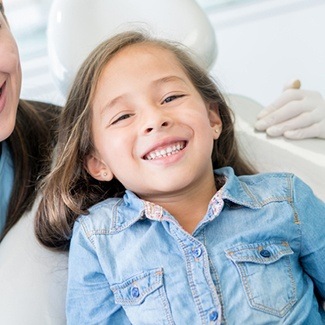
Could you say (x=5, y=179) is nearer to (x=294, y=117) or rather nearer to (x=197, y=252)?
(x=197, y=252)

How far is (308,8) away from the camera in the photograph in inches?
97.8

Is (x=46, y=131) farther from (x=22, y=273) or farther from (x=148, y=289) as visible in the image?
(x=148, y=289)

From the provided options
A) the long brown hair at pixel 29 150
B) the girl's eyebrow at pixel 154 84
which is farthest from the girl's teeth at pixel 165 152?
the long brown hair at pixel 29 150

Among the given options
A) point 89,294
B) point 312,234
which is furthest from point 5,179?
point 312,234

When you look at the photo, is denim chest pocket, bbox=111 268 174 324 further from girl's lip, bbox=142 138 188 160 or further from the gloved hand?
the gloved hand

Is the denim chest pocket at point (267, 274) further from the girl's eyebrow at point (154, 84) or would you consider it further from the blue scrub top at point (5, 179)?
the blue scrub top at point (5, 179)

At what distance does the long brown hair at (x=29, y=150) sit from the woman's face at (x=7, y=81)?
0.58ft

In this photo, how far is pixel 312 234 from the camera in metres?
1.03

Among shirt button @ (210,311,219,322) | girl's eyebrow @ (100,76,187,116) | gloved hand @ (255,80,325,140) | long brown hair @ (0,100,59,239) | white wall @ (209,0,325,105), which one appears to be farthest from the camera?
white wall @ (209,0,325,105)

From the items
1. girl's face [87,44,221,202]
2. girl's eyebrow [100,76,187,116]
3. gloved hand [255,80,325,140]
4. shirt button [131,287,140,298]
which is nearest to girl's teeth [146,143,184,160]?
girl's face [87,44,221,202]

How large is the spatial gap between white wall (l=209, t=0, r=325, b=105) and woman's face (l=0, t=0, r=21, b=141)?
55.6 inches

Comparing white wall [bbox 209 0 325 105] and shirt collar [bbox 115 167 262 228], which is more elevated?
shirt collar [bbox 115 167 262 228]

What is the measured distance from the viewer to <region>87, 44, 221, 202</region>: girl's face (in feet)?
3.33

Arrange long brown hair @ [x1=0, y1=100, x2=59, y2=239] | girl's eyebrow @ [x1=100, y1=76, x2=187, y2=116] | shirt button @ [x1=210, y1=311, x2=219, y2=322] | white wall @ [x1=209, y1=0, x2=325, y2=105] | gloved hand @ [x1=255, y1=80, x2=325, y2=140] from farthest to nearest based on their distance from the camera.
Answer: white wall @ [x1=209, y1=0, x2=325, y2=105], gloved hand @ [x1=255, y1=80, x2=325, y2=140], long brown hair @ [x1=0, y1=100, x2=59, y2=239], girl's eyebrow @ [x1=100, y1=76, x2=187, y2=116], shirt button @ [x1=210, y1=311, x2=219, y2=322]
